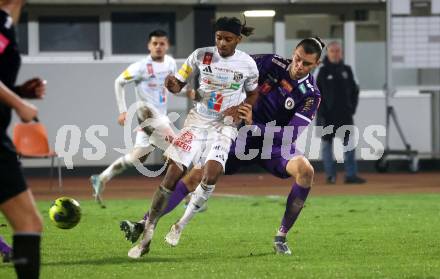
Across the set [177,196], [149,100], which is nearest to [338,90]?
[149,100]

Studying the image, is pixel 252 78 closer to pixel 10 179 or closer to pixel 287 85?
pixel 287 85

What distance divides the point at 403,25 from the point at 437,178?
10.6 feet

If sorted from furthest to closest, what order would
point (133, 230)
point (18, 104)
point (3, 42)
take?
point (133, 230) < point (3, 42) < point (18, 104)

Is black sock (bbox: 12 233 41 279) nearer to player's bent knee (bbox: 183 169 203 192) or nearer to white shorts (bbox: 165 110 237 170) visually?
white shorts (bbox: 165 110 237 170)

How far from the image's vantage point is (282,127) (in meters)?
11.4

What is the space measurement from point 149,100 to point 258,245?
608 centimetres

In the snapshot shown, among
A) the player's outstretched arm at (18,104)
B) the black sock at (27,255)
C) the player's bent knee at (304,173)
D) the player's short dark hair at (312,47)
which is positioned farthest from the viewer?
the player's bent knee at (304,173)

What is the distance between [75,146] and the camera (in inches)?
956

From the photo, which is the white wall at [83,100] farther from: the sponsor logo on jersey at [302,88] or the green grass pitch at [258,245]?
the sponsor logo on jersey at [302,88]

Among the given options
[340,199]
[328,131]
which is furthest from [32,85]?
[328,131]

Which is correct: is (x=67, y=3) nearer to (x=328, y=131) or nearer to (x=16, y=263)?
(x=328, y=131)

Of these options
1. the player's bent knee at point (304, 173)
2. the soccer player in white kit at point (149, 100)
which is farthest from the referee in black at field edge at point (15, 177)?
the soccer player in white kit at point (149, 100)

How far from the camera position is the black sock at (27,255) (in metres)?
6.89

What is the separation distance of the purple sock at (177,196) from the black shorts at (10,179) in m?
4.10
